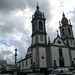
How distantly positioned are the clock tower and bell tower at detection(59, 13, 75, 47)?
30.5 feet

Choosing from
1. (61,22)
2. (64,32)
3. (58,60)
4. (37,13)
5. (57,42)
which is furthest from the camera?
(61,22)

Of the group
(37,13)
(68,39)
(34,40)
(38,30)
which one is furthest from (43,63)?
(37,13)

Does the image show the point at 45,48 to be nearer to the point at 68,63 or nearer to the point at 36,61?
the point at 36,61

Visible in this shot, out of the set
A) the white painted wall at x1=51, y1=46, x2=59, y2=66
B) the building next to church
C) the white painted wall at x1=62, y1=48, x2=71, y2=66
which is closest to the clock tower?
the building next to church

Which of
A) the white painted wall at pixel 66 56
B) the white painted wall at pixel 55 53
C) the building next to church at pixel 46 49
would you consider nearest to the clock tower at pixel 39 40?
the building next to church at pixel 46 49

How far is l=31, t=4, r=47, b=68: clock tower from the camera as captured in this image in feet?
120

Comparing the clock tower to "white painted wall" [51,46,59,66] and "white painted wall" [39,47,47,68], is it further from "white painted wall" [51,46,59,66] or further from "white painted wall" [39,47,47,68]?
"white painted wall" [51,46,59,66]

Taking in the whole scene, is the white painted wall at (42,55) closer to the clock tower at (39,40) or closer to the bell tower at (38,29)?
the clock tower at (39,40)

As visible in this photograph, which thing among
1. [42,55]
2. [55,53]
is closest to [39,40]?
[42,55]

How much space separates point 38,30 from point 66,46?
433 inches

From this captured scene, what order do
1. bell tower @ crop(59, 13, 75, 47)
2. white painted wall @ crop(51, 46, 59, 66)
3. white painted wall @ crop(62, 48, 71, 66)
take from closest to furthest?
white painted wall @ crop(51, 46, 59, 66), white painted wall @ crop(62, 48, 71, 66), bell tower @ crop(59, 13, 75, 47)

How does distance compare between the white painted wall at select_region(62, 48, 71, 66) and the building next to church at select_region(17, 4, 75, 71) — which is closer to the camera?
the building next to church at select_region(17, 4, 75, 71)

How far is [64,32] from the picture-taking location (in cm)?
4719

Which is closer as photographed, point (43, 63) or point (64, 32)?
point (43, 63)
